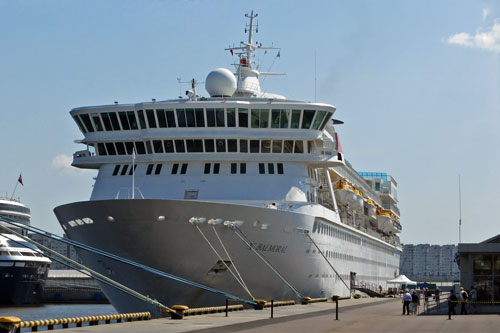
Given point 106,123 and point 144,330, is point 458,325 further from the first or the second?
point 106,123

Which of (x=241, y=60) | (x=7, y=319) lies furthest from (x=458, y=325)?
(x=241, y=60)

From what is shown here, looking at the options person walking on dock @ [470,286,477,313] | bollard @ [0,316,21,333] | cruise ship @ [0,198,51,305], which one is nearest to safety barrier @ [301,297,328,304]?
person walking on dock @ [470,286,477,313]

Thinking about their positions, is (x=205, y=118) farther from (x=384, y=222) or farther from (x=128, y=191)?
(x=384, y=222)

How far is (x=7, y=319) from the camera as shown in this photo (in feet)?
59.4

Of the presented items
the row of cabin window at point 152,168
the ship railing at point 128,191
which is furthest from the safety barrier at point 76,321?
→ the row of cabin window at point 152,168

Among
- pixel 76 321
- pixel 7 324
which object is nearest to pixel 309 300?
pixel 76 321

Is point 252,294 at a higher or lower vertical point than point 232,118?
lower

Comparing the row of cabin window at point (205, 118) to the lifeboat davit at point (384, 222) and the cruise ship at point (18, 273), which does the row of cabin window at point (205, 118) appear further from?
the cruise ship at point (18, 273)

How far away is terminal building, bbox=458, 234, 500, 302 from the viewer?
31984 millimetres

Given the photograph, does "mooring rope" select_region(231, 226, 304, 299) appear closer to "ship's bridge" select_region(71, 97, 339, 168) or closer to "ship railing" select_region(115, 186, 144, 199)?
"ship's bridge" select_region(71, 97, 339, 168)

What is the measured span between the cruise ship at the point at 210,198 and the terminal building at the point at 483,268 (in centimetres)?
642

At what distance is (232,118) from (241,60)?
11259mm

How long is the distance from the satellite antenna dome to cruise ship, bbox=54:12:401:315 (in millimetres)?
47

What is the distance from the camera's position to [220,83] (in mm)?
38094
